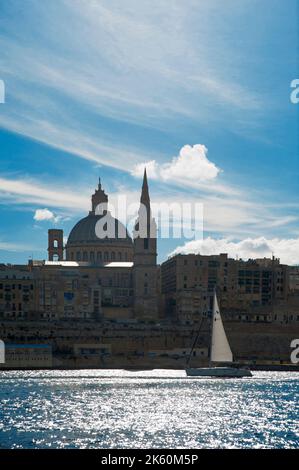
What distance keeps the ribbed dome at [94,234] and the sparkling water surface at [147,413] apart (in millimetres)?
53627

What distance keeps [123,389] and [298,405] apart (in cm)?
1479

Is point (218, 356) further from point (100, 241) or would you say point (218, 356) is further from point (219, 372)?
point (100, 241)

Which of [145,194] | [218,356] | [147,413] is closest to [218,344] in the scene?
[218,356]

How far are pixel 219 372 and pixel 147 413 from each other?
34.0 metres

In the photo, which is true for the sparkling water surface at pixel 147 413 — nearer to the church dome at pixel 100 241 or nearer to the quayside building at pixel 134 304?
the quayside building at pixel 134 304

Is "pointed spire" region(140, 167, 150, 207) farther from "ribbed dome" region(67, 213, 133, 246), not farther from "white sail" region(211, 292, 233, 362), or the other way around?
"white sail" region(211, 292, 233, 362)

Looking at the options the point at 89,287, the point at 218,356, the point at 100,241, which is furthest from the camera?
the point at 100,241

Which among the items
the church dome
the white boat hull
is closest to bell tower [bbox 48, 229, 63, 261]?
the church dome

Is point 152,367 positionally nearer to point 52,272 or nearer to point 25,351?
point 25,351

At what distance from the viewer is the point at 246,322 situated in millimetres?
116812

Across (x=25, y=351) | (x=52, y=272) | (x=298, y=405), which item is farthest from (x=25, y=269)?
(x=298, y=405)

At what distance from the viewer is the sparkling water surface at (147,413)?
45438 millimetres

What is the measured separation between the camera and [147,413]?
5566 centimetres

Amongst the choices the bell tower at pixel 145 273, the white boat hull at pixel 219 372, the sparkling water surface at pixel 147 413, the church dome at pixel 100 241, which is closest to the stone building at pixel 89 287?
the bell tower at pixel 145 273
